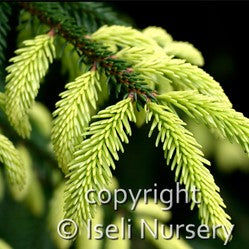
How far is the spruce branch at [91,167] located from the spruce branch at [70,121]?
0.09 feet

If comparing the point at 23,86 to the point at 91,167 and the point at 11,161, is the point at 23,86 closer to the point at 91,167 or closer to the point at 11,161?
the point at 11,161

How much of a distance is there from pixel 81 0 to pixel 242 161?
0.98 metres

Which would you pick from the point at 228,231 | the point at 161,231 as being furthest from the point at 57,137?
the point at 161,231

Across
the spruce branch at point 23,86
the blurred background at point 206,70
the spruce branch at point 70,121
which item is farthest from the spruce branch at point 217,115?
the blurred background at point 206,70

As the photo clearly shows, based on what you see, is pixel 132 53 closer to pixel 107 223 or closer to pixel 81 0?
pixel 81 0

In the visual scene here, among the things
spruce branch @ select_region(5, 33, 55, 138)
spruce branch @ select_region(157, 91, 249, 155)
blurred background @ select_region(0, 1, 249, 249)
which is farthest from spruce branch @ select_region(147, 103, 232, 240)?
blurred background @ select_region(0, 1, 249, 249)

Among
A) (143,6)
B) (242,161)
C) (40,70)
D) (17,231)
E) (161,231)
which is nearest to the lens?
(40,70)

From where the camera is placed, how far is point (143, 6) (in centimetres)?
254

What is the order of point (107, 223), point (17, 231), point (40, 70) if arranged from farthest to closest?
1. point (17, 231)
2. point (107, 223)
3. point (40, 70)

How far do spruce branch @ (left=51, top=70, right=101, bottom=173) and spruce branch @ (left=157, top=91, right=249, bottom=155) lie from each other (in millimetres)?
166

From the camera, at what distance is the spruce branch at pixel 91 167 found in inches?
35.7

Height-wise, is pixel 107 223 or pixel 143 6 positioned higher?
pixel 143 6

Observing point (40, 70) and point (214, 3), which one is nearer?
point (40, 70)

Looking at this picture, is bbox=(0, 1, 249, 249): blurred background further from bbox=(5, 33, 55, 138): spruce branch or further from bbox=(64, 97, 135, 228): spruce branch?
bbox=(64, 97, 135, 228): spruce branch
